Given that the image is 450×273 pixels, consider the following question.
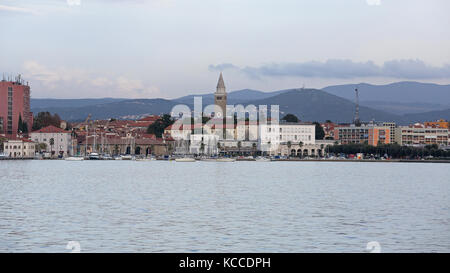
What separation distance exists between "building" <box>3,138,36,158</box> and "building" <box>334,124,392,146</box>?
2193 inches

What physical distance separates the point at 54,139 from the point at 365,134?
54.1 metres

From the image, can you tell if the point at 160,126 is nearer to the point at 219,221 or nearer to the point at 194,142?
the point at 194,142

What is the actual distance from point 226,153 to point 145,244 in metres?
99.5

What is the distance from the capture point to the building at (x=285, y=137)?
115 m

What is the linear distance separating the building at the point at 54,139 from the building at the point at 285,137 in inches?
Answer: 1113

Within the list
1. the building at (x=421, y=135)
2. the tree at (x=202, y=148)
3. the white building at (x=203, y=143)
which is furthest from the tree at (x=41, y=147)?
the building at (x=421, y=135)

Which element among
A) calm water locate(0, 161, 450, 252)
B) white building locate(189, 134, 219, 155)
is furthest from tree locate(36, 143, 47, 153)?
calm water locate(0, 161, 450, 252)

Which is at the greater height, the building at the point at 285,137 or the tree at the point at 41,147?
the building at the point at 285,137

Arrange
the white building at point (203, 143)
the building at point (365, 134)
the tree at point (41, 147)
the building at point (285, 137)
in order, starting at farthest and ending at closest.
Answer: the building at point (365, 134), the building at point (285, 137), the white building at point (203, 143), the tree at point (41, 147)

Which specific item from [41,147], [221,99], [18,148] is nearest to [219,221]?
[18,148]

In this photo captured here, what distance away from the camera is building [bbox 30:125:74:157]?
107625 mm

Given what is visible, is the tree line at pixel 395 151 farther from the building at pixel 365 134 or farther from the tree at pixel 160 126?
the tree at pixel 160 126
